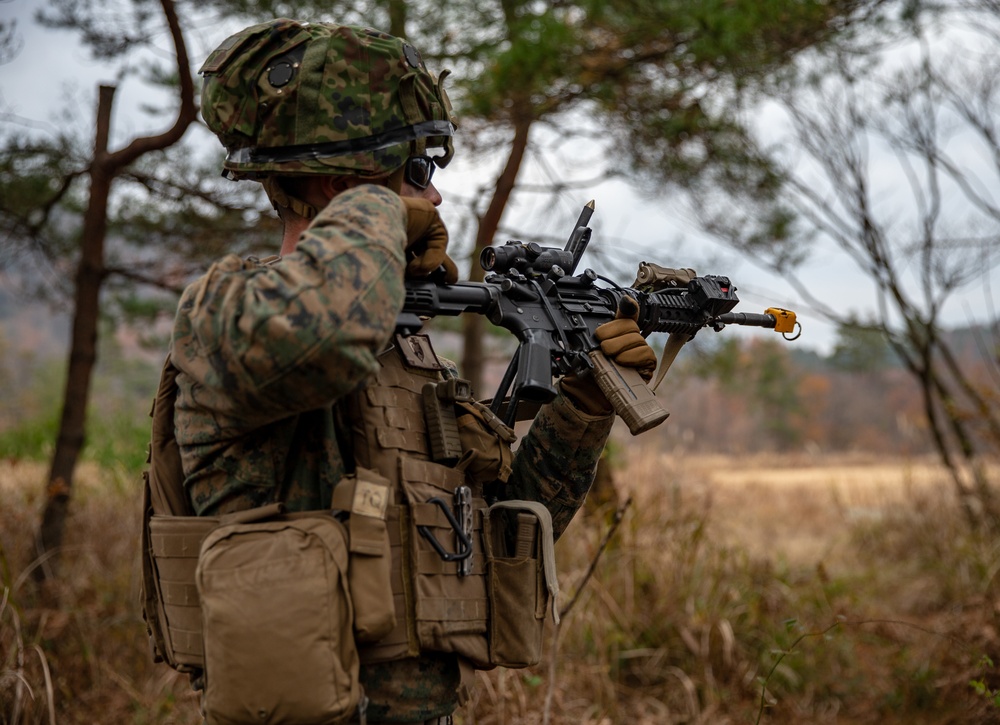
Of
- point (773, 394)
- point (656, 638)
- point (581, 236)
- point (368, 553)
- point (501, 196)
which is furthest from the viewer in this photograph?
point (773, 394)

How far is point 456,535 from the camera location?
1.78 m

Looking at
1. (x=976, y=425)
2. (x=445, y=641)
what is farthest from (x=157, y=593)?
(x=976, y=425)

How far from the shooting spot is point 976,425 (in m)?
7.05

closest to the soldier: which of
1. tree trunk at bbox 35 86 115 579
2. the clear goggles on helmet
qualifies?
the clear goggles on helmet

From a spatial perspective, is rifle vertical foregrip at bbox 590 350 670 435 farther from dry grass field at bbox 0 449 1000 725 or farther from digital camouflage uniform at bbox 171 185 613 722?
dry grass field at bbox 0 449 1000 725

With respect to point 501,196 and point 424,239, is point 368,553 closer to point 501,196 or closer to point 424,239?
point 424,239

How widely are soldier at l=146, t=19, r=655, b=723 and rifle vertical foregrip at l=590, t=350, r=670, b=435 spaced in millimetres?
273

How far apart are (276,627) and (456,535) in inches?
16.9

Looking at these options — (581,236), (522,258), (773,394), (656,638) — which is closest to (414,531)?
(522,258)

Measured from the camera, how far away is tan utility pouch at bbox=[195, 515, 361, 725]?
4.79ft

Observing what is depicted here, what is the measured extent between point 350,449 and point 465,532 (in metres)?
0.29

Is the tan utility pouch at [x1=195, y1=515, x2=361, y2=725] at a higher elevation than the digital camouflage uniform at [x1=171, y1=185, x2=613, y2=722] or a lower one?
lower

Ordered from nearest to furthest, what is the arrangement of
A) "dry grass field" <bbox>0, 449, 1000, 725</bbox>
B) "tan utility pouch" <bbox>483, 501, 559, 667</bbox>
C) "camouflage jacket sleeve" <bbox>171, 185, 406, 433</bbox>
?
"camouflage jacket sleeve" <bbox>171, 185, 406, 433</bbox> < "tan utility pouch" <bbox>483, 501, 559, 667</bbox> < "dry grass field" <bbox>0, 449, 1000, 725</bbox>

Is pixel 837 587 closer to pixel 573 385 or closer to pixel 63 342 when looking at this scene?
pixel 573 385
